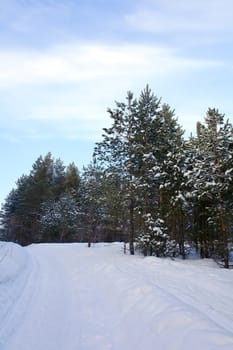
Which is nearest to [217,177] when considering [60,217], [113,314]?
[113,314]

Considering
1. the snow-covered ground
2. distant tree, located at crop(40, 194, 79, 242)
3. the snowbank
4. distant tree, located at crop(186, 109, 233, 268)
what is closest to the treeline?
distant tree, located at crop(186, 109, 233, 268)

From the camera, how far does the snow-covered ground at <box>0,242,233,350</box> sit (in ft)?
16.0

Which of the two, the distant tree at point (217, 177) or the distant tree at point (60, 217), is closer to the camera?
the distant tree at point (217, 177)

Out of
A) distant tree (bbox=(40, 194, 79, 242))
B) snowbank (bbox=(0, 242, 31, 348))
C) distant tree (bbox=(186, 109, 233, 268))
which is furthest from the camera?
distant tree (bbox=(40, 194, 79, 242))

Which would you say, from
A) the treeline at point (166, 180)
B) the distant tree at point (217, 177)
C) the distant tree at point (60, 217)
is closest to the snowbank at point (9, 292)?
the treeline at point (166, 180)

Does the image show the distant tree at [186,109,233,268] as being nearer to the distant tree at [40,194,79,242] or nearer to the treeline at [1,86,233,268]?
the treeline at [1,86,233,268]

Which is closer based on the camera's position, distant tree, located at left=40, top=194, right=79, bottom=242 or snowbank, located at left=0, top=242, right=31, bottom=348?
snowbank, located at left=0, top=242, right=31, bottom=348

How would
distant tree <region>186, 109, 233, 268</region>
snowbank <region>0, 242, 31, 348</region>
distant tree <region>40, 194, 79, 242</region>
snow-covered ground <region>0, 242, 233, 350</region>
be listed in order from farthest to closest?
distant tree <region>40, 194, 79, 242</region> → distant tree <region>186, 109, 233, 268</region> → snowbank <region>0, 242, 31, 348</region> → snow-covered ground <region>0, 242, 233, 350</region>

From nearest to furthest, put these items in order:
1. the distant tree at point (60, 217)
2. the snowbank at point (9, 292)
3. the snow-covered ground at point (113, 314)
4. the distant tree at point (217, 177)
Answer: the snow-covered ground at point (113, 314) < the snowbank at point (9, 292) < the distant tree at point (217, 177) < the distant tree at point (60, 217)

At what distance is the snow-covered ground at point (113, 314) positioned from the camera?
4879 millimetres

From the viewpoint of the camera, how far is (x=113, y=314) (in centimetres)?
656

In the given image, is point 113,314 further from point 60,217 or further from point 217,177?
point 60,217

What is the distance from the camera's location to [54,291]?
28.8 feet

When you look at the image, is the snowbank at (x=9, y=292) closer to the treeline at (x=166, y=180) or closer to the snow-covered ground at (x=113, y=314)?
the snow-covered ground at (x=113, y=314)
